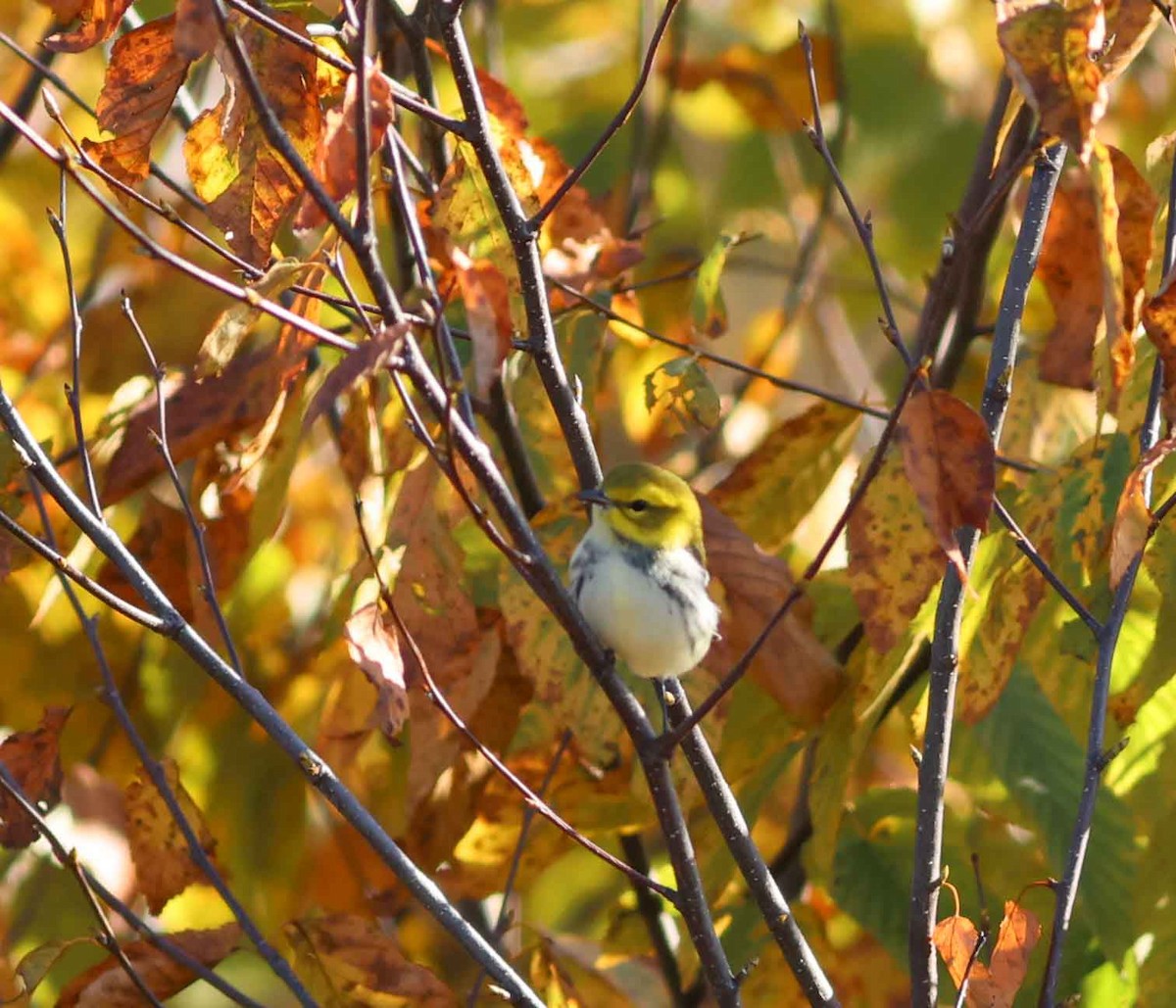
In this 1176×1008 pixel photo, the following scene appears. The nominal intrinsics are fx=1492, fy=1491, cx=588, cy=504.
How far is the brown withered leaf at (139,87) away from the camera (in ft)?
4.66

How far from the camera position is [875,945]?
2760 mm

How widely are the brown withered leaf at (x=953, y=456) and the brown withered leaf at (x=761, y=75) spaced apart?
2267 mm

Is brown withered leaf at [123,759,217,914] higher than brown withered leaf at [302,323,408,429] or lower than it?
lower

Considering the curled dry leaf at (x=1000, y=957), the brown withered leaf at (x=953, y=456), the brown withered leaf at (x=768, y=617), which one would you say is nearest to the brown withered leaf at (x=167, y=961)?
the brown withered leaf at (x=768, y=617)

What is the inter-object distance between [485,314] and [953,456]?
0.36m

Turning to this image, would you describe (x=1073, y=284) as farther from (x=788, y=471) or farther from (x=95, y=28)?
(x=95, y=28)

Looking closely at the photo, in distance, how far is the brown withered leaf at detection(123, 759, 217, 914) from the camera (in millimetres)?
1758

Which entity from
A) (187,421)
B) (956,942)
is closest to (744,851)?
(956,942)

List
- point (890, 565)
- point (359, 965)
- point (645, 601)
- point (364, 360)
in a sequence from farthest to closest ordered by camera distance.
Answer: point (645, 601) < point (359, 965) < point (890, 565) < point (364, 360)

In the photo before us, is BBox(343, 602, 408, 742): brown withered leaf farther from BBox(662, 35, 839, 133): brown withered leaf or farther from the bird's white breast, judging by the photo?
BBox(662, 35, 839, 133): brown withered leaf

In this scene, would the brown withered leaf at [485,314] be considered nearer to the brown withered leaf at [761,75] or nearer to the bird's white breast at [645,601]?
the bird's white breast at [645,601]

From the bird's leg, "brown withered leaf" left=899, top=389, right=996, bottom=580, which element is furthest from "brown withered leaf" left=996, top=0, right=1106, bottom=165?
the bird's leg

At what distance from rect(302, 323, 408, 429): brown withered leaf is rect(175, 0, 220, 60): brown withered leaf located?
25cm

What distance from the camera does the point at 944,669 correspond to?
4.78ft
